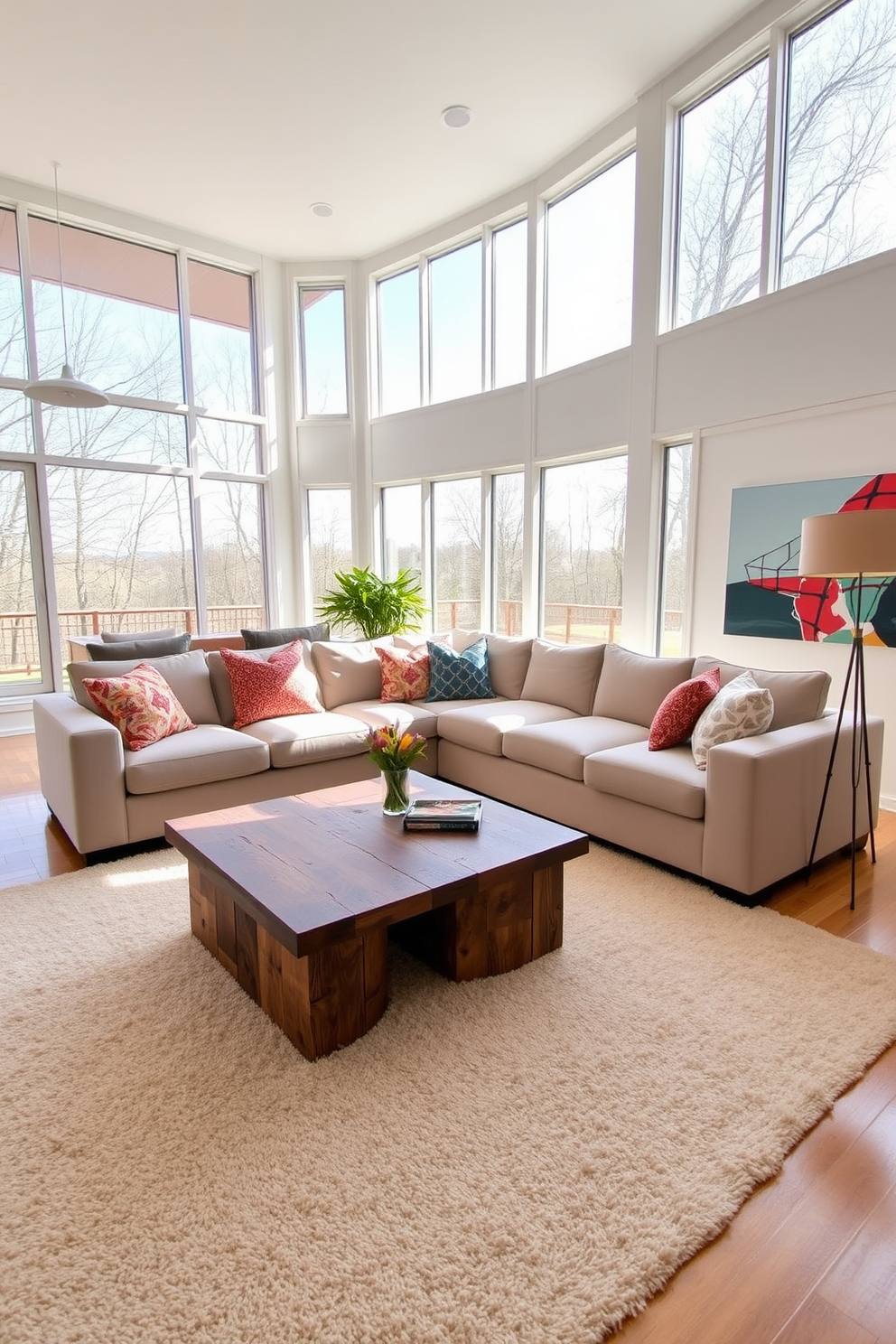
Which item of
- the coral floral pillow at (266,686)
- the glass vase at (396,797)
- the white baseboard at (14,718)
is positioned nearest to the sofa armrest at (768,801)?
the glass vase at (396,797)

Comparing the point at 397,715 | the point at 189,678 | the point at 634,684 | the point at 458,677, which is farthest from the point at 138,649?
the point at 634,684

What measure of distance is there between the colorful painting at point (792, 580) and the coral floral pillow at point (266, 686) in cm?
264

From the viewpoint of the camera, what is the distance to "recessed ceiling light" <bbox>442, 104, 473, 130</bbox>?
15.4 feet

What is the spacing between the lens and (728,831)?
2.62m

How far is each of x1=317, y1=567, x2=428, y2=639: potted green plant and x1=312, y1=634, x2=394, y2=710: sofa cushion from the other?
1.60 metres

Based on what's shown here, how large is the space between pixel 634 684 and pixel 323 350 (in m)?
5.48

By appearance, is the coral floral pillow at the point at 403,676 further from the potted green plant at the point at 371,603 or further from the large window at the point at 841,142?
the large window at the point at 841,142

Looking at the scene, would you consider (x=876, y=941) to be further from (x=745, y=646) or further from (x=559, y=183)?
(x=559, y=183)

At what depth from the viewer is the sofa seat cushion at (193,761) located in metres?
3.11

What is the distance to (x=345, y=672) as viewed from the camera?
4.43 metres

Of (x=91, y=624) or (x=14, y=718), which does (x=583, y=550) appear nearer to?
(x=91, y=624)

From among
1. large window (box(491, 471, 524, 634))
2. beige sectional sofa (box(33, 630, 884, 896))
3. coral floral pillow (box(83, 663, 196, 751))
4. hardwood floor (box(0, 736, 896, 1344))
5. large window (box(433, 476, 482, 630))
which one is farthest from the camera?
large window (box(433, 476, 482, 630))

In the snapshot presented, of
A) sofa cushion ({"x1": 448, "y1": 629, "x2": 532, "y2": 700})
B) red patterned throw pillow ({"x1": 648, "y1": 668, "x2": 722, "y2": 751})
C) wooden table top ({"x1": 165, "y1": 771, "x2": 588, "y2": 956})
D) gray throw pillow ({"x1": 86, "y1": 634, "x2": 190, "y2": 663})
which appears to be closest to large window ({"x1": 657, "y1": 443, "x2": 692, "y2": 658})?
sofa cushion ({"x1": 448, "y1": 629, "x2": 532, "y2": 700})

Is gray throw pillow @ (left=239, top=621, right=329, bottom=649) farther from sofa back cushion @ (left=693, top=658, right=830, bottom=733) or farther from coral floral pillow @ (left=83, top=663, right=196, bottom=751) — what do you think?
sofa back cushion @ (left=693, top=658, right=830, bottom=733)
